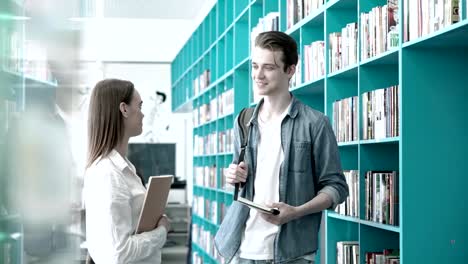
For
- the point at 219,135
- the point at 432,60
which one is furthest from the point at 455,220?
the point at 219,135

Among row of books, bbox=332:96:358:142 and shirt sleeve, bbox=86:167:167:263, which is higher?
row of books, bbox=332:96:358:142

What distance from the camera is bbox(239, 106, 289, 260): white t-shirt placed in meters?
2.05

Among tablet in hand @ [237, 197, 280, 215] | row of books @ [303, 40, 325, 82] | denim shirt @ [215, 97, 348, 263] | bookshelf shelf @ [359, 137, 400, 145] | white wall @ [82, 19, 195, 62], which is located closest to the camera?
tablet in hand @ [237, 197, 280, 215]

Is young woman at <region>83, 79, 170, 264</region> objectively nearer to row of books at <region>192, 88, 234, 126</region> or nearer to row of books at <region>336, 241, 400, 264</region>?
row of books at <region>336, 241, 400, 264</region>

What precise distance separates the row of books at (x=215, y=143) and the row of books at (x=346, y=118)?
2.85 metres

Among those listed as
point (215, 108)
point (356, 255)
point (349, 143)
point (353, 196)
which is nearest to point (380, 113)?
point (349, 143)

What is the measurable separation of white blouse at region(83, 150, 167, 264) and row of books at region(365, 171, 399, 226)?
1.19 metres

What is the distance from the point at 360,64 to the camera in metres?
3.21

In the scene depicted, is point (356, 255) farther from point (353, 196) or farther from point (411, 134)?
point (411, 134)

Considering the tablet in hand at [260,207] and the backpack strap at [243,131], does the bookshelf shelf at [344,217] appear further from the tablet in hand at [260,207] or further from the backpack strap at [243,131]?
the tablet in hand at [260,207]

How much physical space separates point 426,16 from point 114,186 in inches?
53.8

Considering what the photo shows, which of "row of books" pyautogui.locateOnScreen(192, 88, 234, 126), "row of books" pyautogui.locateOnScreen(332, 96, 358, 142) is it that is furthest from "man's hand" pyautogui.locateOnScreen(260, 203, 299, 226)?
"row of books" pyautogui.locateOnScreen(192, 88, 234, 126)

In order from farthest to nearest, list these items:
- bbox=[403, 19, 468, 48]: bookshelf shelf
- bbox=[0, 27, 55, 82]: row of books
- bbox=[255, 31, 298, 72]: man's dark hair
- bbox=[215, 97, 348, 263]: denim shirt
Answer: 1. bbox=[403, 19, 468, 48]: bookshelf shelf
2. bbox=[255, 31, 298, 72]: man's dark hair
3. bbox=[215, 97, 348, 263]: denim shirt
4. bbox=[0, 27, 55, 82]: row of books

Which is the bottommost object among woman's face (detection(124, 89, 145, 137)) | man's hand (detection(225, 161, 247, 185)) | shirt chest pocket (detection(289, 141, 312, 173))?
man's hand (detection(225, 161, 247, 185))
